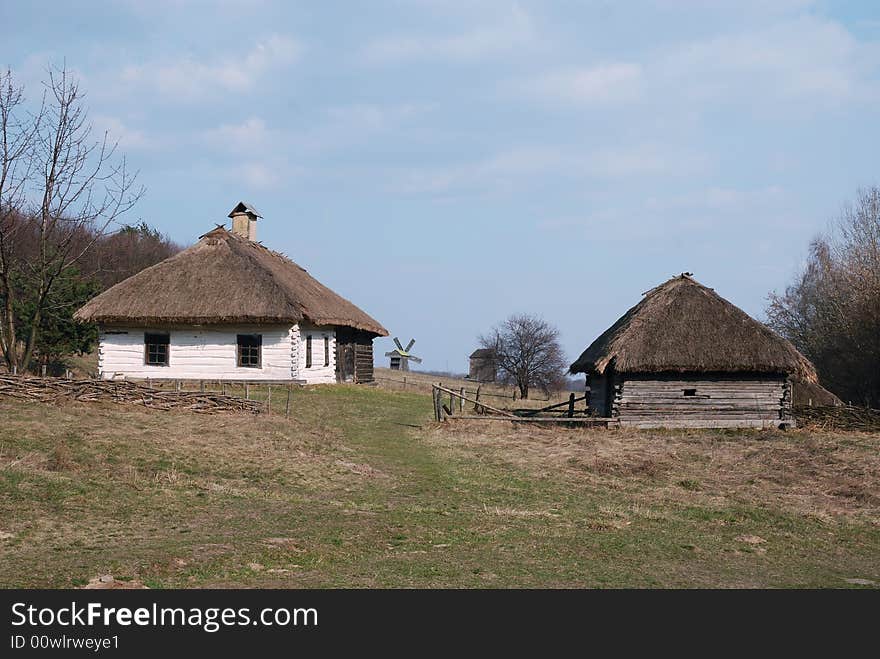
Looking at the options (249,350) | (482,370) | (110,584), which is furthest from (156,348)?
(482,370)

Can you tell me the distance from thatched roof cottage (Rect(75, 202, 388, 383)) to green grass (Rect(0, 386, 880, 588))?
974 cm

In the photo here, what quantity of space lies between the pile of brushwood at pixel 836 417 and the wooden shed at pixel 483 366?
3354 cm

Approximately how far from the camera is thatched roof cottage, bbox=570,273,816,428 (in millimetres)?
24391

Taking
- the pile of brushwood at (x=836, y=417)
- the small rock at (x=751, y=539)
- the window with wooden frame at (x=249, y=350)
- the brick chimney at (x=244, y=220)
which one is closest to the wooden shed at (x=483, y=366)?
the brick chimney at (x=244, y=220)

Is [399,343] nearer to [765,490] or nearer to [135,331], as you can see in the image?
[135,331]

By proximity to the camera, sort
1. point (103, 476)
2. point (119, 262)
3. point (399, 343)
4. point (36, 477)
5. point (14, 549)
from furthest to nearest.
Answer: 1. point (399, 343)
2. point (119, 262)
3. point (103, 476)
4. point (36, 477)
5. point (14, 549)

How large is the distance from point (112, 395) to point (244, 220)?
64.7 ft

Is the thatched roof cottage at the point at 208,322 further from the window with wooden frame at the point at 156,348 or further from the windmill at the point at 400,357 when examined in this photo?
the windmill at the point at 400,357

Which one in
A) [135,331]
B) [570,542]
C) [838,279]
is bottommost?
[570,542]

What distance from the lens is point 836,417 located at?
25344mm
